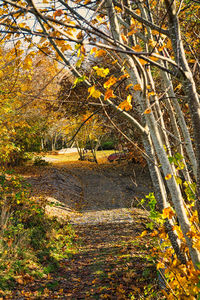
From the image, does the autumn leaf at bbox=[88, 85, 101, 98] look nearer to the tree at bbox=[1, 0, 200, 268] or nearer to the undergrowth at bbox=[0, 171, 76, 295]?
the tree at bbox=[1, 0, 200, 268]

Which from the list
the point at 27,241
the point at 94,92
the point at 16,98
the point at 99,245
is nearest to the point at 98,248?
the point at 99,245

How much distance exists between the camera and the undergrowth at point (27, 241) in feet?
12.6

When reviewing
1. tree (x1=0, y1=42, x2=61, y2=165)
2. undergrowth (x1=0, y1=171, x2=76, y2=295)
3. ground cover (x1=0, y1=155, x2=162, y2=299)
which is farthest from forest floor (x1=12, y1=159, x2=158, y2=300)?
tree (x1=0, y1=42, x2=61, y2=165)

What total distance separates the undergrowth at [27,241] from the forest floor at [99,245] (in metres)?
0.19

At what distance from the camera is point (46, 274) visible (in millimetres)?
4168

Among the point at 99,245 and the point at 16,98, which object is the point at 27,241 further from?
the point at 16,98

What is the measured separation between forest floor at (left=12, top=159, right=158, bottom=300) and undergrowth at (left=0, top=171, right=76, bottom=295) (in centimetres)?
19

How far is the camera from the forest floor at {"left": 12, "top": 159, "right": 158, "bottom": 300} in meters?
3.64

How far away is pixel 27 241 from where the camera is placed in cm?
469

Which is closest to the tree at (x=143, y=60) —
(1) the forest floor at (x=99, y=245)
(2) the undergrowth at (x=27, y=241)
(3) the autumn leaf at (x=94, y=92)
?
(3) the autumn leaf at (x=94, y=92)

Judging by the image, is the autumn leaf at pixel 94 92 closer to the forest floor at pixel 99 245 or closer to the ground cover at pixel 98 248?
the forest floor at pixel 99 245

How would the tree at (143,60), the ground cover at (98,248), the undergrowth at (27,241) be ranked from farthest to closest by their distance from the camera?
1. the undergrowth at (27,241)
2. the ground cover at (98,248)
3. the tree at (143,60)

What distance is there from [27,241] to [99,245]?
175 cm

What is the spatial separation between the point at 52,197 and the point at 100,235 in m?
3.27
